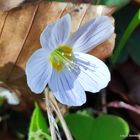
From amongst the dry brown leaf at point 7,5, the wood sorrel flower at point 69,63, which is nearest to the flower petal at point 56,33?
the wood sorrel flower at point 69,63

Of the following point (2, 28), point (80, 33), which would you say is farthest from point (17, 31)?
point (80, 33)

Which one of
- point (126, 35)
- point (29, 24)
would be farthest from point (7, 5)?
point (126, 35)

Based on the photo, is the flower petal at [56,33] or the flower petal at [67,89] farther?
the flower petal at [67,89]

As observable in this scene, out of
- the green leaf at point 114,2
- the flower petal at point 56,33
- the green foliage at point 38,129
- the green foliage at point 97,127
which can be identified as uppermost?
the flower petal at point 56,33

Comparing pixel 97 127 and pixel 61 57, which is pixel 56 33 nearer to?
pixel 61 57

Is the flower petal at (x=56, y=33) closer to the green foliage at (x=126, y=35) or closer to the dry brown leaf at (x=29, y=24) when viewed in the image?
the dry brown leaf at (x=29, y=24)

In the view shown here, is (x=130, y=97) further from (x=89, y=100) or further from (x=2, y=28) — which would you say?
(x=2, y=28)
